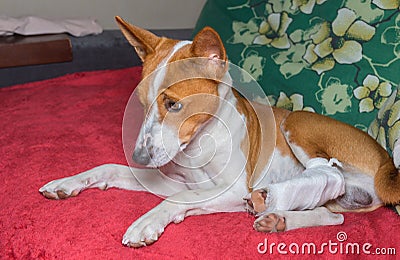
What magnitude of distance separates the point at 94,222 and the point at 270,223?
0.49m

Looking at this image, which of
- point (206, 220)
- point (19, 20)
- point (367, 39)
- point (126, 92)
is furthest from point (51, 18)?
point (206, 220)

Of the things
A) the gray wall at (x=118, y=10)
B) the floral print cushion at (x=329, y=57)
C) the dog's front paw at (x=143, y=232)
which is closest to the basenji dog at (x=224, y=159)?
the dog's front paw at (x=143, y=232)

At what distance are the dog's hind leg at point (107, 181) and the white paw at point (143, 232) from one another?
309mm

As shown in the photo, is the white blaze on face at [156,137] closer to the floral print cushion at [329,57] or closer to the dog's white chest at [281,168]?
the dog's white chest at [281,168]

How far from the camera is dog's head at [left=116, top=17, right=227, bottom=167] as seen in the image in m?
1.46

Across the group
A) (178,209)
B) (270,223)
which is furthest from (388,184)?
(178,209)

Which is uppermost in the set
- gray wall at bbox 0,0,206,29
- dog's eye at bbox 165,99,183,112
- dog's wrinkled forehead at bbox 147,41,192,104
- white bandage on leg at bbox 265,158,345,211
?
dog's wrinkled forehead at bbox 147,41,192,104

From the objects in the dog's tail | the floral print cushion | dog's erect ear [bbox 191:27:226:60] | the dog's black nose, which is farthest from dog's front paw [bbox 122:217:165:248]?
the floral print cushion

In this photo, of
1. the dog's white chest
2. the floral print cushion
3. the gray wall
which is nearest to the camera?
the dog's white chest

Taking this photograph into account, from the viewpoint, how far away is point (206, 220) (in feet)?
5.01

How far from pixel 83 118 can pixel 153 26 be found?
5.64 ft

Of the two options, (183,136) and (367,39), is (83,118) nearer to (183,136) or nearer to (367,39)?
(183,136)

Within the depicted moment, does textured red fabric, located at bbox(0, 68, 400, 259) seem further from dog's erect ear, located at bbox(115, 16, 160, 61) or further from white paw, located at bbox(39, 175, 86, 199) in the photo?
dog's erect ear, located at bbox(115, 16, 160, 61)

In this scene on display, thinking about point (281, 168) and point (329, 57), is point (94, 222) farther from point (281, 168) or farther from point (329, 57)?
point (329, 57)
